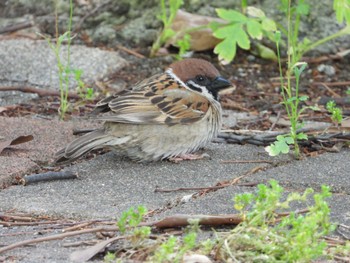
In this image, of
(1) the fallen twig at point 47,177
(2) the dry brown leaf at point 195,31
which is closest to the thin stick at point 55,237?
(1) the fallen twig at point 47,177

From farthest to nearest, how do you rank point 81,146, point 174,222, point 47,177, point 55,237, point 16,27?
point 16,27 → point 81,146 → point 47,177 → point 174,222 → point 55,237

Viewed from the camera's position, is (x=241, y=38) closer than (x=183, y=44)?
Result: Yes

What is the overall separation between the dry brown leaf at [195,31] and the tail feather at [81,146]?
2.18m

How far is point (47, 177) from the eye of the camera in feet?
14.5

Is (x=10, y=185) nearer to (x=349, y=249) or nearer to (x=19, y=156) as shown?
(x=19, y=156)

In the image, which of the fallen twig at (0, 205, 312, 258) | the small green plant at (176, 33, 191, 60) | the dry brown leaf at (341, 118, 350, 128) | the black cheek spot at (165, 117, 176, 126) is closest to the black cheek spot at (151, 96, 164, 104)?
the black cheek spot at (165, 117, 176, 126)

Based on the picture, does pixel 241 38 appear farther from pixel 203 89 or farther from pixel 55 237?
pixel 55 237

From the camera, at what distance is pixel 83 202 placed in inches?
160

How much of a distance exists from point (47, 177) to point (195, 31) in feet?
9.74

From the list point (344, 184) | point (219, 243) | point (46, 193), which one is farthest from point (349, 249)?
point (46, 193)

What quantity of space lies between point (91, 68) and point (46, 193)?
2641 mm

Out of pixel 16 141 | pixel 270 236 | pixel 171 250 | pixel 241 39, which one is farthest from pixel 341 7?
pixel 171 250

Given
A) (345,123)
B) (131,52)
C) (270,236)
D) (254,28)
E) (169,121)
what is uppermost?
(270,236)

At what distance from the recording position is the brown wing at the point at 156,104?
5.14 m
